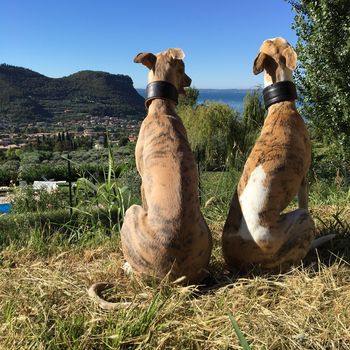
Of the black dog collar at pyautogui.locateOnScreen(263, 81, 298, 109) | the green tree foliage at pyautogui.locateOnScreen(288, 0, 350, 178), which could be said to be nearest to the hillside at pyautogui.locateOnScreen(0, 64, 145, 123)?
the green tree foliage at pyautogui.locateOnScreen(288, 0, 350, 178)

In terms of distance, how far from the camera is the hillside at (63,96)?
84.8 meters

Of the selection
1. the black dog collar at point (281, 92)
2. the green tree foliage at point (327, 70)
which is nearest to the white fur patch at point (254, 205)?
the black dog collar at point (281, 92)

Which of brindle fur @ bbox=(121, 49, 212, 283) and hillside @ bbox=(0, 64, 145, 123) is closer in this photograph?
brindle fur @ bbox=(121, 49, 212, 283)

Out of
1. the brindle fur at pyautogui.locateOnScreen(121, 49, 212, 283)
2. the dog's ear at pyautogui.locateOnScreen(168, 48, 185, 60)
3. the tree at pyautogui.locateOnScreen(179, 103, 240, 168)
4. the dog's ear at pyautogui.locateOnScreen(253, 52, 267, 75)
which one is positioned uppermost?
the dog's ear at pyautogui.locateOnScreen(168, 48, 185, 60)

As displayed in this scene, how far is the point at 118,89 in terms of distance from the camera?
101 meters

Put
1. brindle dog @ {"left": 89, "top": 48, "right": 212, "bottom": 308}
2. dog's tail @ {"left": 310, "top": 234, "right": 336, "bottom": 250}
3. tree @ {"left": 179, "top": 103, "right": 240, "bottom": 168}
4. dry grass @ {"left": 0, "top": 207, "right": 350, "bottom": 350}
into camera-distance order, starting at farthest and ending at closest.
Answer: tree @ {"left": 179, "top": 103, "right": 240, "bottom": 168} → dog's tail @ {"left": 310, "top": 234, "right": 336, "bottom": 250} → brindle dog @ {"left": 89, "top": 48, "right": 212, "bottom": 308} → dry grass @ {"left": 0, "top": 207, "right": 350, "bottom": 350}

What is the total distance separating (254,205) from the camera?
313cm

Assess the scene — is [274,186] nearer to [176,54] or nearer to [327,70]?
[176,54]

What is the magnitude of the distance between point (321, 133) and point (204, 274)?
9561 millimetres

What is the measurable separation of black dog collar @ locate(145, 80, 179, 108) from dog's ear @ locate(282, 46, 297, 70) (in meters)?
0.88

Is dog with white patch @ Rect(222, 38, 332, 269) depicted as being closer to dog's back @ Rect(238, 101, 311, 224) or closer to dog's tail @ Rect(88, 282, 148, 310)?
dog's back @ Rect(238, 101, 311, 224)

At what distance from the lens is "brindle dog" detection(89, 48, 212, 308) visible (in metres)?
2.97

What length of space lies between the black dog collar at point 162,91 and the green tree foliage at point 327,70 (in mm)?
7658

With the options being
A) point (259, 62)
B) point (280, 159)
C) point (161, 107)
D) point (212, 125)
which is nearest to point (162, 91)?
point (161, 107)
